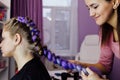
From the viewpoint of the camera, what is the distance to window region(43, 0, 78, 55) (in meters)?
3.52

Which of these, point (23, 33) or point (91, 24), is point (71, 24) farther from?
point (23, 33)

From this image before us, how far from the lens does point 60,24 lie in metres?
3.58

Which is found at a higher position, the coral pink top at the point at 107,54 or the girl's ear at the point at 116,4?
the girl's ear at the point at 116,4

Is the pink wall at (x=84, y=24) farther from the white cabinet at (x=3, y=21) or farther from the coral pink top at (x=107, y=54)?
the coral pink top at (x=107, y=54)

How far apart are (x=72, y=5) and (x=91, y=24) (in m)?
0.43

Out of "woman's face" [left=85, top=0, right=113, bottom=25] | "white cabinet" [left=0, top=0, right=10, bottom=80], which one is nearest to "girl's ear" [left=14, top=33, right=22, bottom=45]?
"woman's face" [left=85, top=0, right=113, bottom=25]

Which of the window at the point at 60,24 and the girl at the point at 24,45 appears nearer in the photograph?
the girl at the point at 24,45

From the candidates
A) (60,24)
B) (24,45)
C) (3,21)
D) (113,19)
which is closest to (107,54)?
(113,19)

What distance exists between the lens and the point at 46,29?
3.52 meters

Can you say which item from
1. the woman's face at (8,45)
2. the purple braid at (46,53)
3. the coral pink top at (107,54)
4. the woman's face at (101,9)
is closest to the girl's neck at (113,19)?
the woman's face at (101,9)

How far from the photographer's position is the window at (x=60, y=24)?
352 cm

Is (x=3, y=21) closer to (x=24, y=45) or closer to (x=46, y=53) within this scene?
(x=24, y=45)

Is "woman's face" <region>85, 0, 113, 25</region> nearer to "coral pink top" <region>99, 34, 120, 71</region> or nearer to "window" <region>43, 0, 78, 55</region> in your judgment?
"coral pink top" <region>99, 34, 120, 71</region>

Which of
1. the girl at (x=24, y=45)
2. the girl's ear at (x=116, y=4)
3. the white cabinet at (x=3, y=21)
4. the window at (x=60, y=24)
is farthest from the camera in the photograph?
the window at (x=60, y=24)
